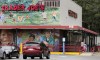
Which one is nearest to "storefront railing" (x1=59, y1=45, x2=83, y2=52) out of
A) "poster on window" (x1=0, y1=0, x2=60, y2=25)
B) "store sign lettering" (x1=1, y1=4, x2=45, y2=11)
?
"poster on window" (x1=0, y1=0, x2=60, y2=25)

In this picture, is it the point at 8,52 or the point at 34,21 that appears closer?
the point at 8,52

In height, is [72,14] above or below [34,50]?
above

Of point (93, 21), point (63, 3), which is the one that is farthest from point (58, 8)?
point (93, 21)

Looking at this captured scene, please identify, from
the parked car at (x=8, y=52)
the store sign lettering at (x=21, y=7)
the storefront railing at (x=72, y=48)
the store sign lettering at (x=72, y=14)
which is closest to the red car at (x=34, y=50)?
the parked car at (x=8, y=52)

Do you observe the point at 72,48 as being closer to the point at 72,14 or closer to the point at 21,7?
the point at 21,7

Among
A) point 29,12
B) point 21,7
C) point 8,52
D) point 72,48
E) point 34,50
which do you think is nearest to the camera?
point 34,50

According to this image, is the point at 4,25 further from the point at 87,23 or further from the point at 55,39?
the point at 87,23

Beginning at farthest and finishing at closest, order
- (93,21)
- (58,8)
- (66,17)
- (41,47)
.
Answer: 1. (93,21)
2. (66,17)
3. (58,8)
4. (41,47)

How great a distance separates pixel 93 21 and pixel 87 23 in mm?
3759

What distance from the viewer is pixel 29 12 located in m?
56.9

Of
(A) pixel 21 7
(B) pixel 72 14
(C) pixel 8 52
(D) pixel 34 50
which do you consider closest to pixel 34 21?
(A) pixel 21 7

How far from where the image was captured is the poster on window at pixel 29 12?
56.0 meters

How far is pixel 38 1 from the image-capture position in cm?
5694

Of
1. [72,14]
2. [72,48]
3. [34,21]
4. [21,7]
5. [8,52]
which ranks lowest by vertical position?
[72,48]
